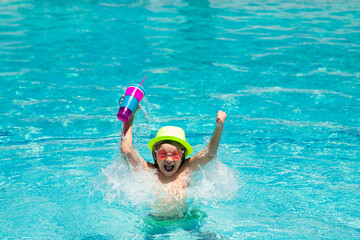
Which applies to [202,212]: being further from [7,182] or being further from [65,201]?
[7,182]

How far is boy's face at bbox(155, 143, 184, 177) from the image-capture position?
4.62m

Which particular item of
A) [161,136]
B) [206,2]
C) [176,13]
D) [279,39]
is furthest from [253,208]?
[206,2]

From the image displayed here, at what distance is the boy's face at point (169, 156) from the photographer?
462cm

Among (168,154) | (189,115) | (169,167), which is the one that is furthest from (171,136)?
(189,115)

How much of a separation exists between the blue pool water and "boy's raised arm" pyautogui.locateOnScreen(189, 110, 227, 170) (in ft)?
0.47

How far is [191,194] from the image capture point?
193 inches

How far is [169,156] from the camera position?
4.63m

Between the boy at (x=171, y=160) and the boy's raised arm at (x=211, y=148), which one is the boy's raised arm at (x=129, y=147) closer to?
the boy at (x=171, y=160)

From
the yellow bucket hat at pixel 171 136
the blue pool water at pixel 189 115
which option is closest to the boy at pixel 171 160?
the yellow bucket hat at pixel 171 136

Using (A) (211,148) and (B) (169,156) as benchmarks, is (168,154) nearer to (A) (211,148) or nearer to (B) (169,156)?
(B) (169,156)

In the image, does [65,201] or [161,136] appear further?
[65,201]

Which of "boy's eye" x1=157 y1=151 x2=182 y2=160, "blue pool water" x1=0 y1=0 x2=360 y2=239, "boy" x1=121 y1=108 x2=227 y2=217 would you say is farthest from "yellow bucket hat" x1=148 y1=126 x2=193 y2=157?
"blue pool water" x1=0 y1=0 x2=360 y2=239

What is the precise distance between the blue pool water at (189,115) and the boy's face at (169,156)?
10.0 inches

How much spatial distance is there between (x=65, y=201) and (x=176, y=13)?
963cm
